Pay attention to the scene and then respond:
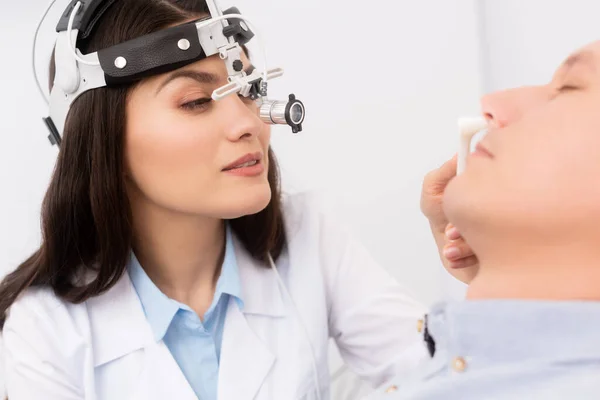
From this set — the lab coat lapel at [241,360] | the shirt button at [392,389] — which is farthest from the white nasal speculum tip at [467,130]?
the lab coat lapel at [241,360]

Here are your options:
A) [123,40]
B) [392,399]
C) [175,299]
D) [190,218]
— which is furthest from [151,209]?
[392,399]

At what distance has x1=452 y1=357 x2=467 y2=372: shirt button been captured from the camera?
0.67 m

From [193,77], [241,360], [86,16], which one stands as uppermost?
[86,16]

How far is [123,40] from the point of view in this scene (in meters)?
1.04

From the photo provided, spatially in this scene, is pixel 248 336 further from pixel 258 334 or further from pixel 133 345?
pixel 133 345

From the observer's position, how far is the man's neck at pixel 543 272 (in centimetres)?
64

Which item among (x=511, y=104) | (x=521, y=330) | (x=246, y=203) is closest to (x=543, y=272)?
(x=521, y=330)

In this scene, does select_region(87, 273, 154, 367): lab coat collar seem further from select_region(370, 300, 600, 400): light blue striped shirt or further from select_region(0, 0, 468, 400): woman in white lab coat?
select_region(370, 300, 600, 400): light blue striped shirt

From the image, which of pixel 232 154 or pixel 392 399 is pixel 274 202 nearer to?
pixel 232 154

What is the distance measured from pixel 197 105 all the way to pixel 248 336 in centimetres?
43

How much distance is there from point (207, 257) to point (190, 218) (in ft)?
0.36

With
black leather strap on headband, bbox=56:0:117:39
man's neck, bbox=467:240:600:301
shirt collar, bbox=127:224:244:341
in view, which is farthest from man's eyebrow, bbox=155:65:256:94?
man's neck, bbox=467:240:600:301

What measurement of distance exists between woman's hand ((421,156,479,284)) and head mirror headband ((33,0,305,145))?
246 mm

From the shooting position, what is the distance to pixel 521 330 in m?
0.64
